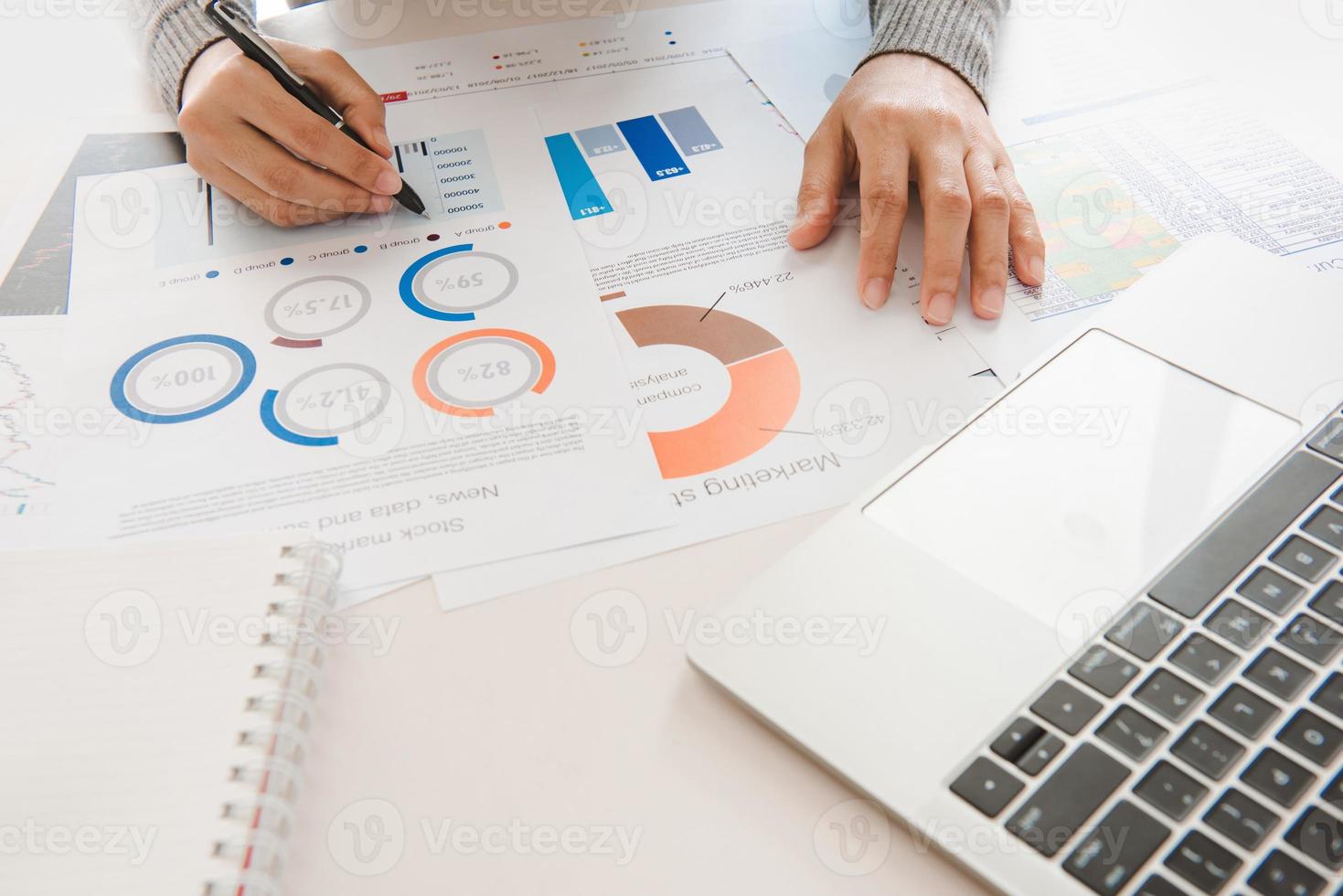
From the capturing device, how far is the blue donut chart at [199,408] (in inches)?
19.8

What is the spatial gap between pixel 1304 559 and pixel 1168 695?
0.32 ft

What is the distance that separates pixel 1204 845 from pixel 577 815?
219 millimetres

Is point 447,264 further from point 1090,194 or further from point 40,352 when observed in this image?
point 1090,194

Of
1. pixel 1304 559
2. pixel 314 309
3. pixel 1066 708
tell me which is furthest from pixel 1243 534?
pixel 314 309

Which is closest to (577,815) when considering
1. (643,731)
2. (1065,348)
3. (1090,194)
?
(643,731)

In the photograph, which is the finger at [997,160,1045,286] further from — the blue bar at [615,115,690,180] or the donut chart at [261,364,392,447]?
the donut chart at [261,364,392,447]

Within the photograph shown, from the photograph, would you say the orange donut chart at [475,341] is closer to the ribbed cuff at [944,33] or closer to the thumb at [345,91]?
the thumb at [345,91]

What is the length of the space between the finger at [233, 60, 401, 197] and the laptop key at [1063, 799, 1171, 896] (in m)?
0.54

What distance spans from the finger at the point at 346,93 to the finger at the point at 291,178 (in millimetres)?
41

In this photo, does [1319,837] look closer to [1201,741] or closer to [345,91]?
[1201,741]

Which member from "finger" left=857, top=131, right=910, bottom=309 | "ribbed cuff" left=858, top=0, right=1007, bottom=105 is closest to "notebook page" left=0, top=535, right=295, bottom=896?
"finger" left=857, top=131, right=910, bottom=309

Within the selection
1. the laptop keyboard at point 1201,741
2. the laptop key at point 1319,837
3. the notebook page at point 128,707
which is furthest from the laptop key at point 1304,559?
the notebook page at point 128,707

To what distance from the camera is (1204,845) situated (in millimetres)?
306

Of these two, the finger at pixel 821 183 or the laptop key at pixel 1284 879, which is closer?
the laptop key at pixel 1284 879
